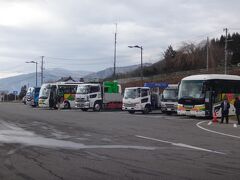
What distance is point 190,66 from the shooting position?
339 feet

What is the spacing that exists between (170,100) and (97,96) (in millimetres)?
8465

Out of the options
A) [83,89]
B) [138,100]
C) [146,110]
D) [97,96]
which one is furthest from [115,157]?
[97,96]

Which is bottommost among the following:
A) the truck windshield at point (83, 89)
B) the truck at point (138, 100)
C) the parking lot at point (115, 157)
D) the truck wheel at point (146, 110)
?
the parking lot at point (115, 157)

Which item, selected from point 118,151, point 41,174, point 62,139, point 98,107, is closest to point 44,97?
point 98,107

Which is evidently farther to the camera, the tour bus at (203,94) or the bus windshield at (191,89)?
the bus windshield at (191,89)

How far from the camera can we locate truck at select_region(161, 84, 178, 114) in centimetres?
3684

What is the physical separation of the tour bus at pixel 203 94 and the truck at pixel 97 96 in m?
11.7

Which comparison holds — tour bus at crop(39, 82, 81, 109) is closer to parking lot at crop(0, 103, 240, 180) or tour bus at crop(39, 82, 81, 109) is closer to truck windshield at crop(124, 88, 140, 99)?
truck windshield at crop(124, 88, 140, 99)

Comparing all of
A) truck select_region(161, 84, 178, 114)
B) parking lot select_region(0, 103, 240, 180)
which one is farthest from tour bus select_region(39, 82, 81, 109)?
parking lot select_region(0, 103, 240, 180)

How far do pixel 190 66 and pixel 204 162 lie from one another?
308 ft

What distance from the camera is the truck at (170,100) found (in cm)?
3684

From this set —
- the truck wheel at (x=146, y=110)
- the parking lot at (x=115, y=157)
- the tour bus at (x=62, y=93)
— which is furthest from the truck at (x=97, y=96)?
the parking lot at (x=115, y=157)

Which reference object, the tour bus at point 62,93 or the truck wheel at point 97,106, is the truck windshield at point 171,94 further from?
the tour bus at point 62,93

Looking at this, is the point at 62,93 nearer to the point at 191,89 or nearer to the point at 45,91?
the point at 45,91
